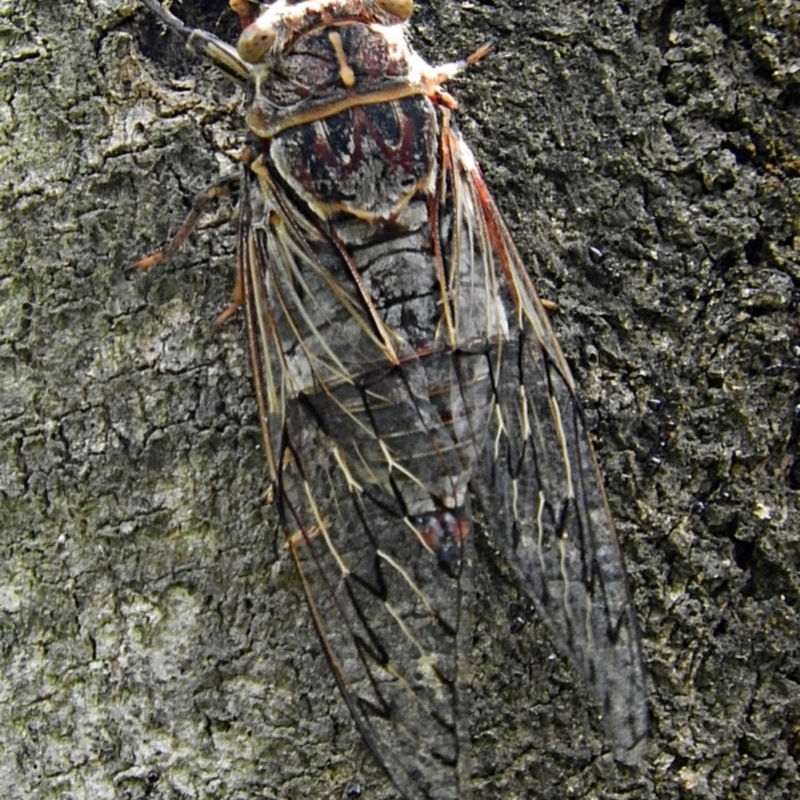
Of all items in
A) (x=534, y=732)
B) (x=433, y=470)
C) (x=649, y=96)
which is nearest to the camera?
(x=534, y=732)

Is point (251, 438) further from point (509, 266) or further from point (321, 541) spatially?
point (509, 266)

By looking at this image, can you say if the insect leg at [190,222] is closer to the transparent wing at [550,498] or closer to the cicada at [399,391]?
the cicada at [399,391]

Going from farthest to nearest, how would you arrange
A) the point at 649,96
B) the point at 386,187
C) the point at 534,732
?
the point at 386,187
the point at 649,96
the point at 534,732

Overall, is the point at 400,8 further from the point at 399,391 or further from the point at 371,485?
the point at 371,485

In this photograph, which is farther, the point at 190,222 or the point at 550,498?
the point at 550,498

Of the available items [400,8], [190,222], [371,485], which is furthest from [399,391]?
[400,8]

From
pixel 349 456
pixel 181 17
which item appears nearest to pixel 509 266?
pixel 349 456

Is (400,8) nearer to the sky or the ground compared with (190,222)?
nearer to the sky
